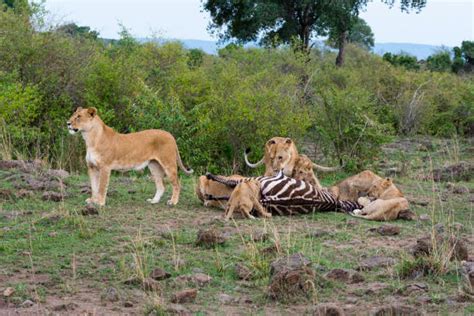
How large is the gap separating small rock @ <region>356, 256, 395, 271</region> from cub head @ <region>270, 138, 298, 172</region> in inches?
141

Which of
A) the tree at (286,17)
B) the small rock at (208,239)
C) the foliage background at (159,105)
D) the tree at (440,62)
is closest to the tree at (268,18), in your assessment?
the tree at (286,17)

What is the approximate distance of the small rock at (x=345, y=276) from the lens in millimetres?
6941

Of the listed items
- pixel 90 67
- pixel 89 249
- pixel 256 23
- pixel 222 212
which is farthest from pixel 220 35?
pixel 89 249

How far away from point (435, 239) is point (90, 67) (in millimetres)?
9263

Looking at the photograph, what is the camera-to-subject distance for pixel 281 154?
11125mm

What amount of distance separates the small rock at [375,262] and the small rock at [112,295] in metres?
2.11

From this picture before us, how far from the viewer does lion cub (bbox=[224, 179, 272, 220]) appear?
9672 mm

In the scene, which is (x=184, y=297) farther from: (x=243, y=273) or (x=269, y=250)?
(x=269, y=250)

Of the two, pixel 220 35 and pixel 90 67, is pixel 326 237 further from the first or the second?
pixel 220 35

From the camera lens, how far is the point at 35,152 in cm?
1417

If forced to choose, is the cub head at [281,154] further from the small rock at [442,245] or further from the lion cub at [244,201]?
the small rock at [442,245]

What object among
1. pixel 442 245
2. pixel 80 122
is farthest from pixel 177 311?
pixel 80 122

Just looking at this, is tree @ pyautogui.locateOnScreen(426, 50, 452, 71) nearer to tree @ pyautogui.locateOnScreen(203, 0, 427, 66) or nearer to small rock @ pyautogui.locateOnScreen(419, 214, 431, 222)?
tree @ pyautogui.locateOnScreen(203, 0, 427, 66)

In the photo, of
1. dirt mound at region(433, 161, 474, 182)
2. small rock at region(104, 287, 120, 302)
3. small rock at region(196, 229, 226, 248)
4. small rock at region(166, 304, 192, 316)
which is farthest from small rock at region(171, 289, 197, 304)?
dirt mound at region(433, 161, 474, 182)
